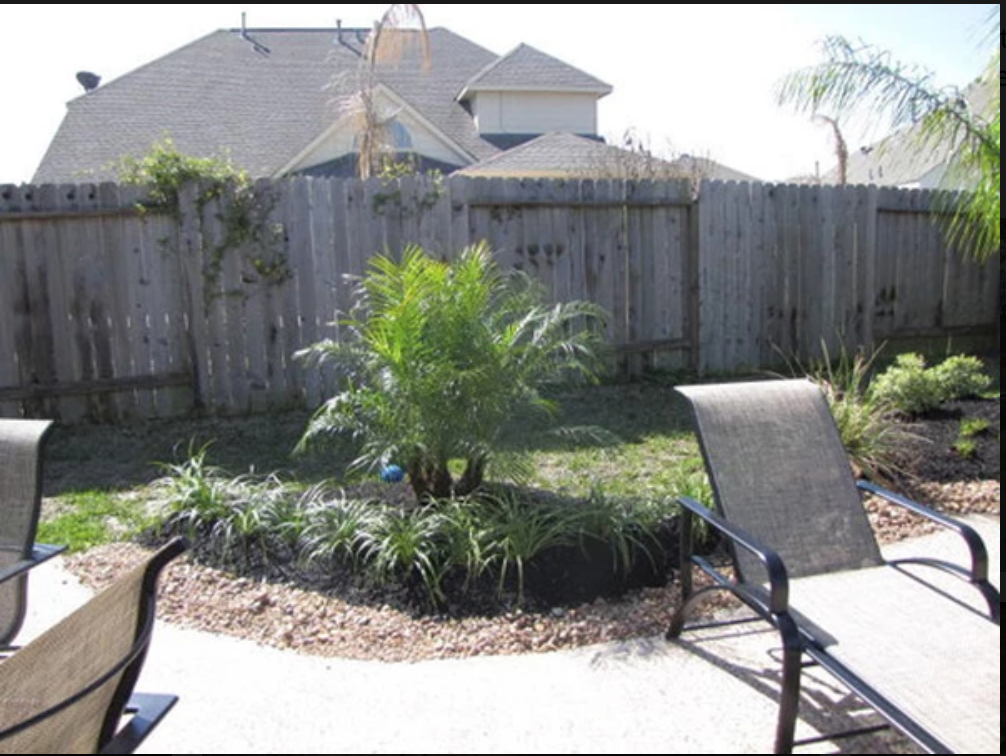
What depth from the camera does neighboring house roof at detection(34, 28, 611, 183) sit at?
662 inches

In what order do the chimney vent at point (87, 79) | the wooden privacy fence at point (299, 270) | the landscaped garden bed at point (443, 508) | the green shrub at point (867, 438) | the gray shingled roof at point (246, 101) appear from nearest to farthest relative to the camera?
the landscaped garden bed at point (443, 508), the green shrub at point (867, 438), the wooden privacy fence at point (299, 270), the gray shingled roof at point (246, 101), the chimney vent at point (87, 79)

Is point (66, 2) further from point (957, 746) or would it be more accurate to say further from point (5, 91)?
point (957, 746)

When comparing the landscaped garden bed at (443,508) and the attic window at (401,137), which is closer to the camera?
the landscaped garden bed at (443,508)

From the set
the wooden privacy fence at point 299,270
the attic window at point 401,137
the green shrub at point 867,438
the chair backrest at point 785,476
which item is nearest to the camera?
the chair backrest at point 785,476

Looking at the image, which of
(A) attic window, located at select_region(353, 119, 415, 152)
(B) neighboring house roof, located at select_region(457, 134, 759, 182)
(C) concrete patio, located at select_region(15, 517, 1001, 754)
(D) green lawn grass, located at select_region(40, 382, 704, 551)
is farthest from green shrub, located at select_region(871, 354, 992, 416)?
(A) attic window, located at select_region(353, 119, 415, 152)

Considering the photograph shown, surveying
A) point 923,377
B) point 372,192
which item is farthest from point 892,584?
point 372,192

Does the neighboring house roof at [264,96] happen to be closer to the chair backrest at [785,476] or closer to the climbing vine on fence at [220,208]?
the climbing vine on fence at [220,208]

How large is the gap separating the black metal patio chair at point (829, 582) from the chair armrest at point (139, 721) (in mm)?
1643

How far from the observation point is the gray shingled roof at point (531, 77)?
18734 millimetres

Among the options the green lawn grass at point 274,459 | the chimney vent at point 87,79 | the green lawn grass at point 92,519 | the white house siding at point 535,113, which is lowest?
the green lawn grass at point 92,519

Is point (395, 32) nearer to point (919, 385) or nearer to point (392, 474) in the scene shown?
point (392, 474)

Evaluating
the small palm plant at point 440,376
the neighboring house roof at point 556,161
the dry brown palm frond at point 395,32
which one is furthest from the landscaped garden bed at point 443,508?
the neighboring house roof at point 556,161

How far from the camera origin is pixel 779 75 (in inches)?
233

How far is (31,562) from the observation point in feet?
8.48
